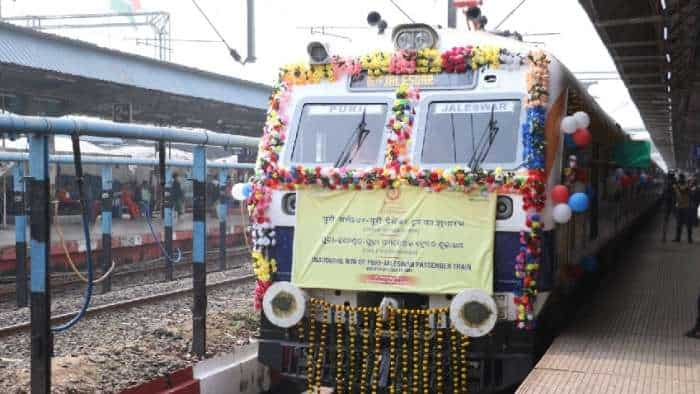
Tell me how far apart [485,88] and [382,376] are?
232 cm

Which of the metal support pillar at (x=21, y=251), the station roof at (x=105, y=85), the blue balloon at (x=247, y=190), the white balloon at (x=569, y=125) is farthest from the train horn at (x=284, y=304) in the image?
the station roof at (x=105, y=85)

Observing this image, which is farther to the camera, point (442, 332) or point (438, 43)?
point (438, 43)

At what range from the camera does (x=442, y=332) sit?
18.7ft

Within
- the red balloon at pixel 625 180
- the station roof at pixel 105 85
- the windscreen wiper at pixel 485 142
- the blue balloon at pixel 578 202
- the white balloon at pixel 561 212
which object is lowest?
the white balloon at pixel 561 212

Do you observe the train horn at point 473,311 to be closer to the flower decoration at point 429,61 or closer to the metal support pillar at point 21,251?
the flower decoration at point 429,61

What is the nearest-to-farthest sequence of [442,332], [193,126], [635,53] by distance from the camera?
[442,332] < [635,53] < [193,126]

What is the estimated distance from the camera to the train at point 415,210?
5.67 m

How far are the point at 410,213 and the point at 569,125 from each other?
1.42 metres

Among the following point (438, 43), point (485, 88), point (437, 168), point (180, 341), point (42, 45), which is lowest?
point (180, 341)

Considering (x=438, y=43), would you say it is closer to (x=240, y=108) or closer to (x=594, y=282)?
(x=594, y=282)

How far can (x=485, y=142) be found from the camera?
5.97 m

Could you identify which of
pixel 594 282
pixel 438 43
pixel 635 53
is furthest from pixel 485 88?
pixel 635 53

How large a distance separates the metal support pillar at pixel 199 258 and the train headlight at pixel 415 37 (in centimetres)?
222

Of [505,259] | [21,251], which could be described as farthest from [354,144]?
[21,251]
